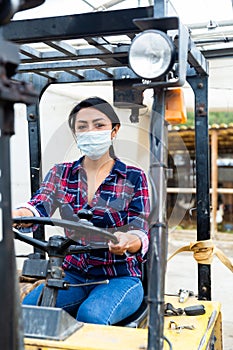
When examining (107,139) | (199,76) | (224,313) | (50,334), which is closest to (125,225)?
(107,139)

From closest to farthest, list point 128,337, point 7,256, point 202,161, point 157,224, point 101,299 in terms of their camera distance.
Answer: point 7,256
point 157,224
point 128,337
point 101,299
point 202,161

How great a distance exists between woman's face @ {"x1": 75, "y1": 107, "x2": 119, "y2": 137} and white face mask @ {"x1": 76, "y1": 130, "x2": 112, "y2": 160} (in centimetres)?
3

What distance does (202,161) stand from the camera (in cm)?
293

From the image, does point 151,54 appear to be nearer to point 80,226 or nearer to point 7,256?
point 80,226

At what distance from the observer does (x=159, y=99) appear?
1.82 meters

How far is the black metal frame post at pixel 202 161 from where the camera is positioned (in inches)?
114

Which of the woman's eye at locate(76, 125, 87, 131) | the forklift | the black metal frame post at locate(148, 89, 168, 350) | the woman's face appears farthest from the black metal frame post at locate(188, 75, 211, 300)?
the black metal frame post at locate(148, 89, 168, 350)

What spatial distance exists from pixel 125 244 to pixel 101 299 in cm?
33

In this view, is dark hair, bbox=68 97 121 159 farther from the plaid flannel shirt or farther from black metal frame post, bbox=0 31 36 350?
black metal frame post, bbox=0 31 36 350

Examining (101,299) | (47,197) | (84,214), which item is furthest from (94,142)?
(101,299)

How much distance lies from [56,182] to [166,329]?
0.94 m

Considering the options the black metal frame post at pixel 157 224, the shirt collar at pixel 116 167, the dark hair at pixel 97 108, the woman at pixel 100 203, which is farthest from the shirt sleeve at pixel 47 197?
the black metal frame post at pixel 157 224

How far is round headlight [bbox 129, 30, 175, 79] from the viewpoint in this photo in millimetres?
1726

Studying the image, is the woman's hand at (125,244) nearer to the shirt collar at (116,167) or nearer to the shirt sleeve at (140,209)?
the shirt sleeve at (140,209)
